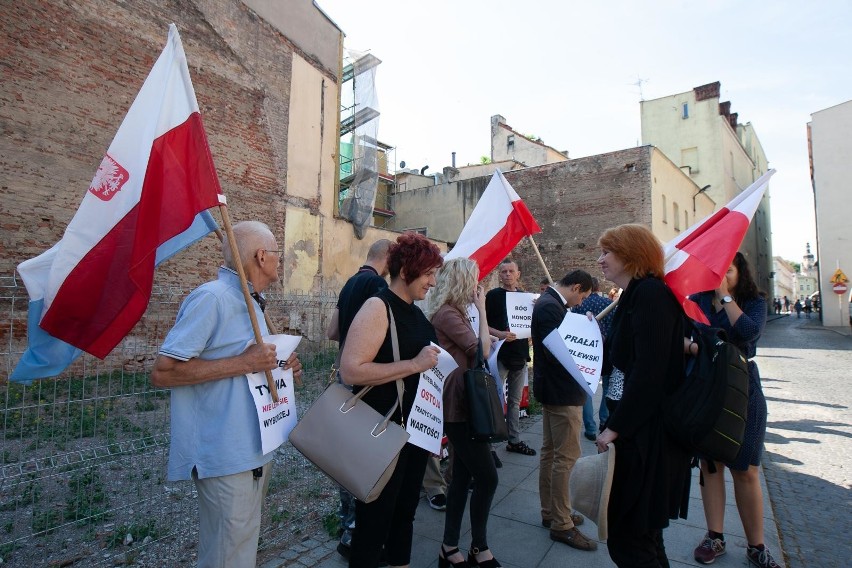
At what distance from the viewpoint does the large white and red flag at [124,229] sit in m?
2.31

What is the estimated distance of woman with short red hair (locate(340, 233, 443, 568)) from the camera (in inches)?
96.0

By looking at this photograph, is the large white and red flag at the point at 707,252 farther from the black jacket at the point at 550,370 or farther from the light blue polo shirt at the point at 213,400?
the light blue polo shirt at the point at 213,400

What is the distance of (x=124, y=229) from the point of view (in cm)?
235

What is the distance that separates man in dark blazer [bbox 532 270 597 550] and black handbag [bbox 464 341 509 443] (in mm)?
718

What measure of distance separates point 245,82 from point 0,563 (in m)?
12.6

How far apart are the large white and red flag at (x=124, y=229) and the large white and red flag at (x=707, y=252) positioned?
2.88 m

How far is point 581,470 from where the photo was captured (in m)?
2.48

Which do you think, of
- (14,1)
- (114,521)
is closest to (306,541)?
(114,521)

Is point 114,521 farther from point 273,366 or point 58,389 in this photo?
point 273,366

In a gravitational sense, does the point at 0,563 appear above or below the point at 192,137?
below

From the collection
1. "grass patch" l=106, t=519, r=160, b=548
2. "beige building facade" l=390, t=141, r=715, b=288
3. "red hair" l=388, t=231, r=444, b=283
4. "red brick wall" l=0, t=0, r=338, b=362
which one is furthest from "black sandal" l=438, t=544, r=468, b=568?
"beige building facade" l=390, t=141, r=715, b=288

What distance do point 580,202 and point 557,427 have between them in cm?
2005

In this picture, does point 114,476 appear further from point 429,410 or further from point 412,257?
point 412,257

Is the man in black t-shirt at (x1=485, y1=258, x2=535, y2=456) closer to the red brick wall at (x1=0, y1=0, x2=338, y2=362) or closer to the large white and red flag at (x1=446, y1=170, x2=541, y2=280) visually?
the large white and red flag at (x1=446, y1=170, x2=541, y2=280)
